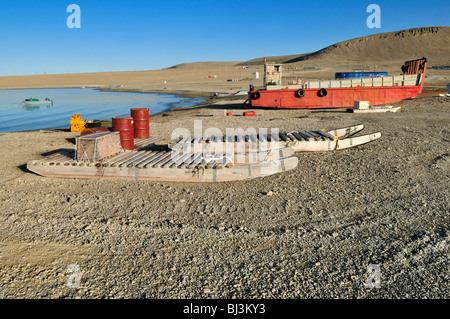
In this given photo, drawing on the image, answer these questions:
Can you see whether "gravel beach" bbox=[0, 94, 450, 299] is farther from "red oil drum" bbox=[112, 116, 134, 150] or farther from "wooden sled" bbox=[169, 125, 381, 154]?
"red oil drum" bbox=[112, 116, 134, 150]

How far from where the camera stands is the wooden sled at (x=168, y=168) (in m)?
6.04

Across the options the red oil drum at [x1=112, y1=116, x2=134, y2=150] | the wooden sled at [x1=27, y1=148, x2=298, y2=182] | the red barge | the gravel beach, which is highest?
the red barge

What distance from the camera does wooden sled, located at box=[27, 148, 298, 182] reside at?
19.8 feet

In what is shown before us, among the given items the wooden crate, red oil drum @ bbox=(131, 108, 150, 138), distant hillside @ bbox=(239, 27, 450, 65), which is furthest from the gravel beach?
distant hillside @ bbox=(239, 27, 450, 65)

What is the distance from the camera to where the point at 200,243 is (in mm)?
3928

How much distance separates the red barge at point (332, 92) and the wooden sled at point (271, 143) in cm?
806

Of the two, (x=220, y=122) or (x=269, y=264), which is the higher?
(x=220, y=122)

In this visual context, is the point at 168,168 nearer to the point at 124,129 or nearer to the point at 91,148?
the point at 91,148

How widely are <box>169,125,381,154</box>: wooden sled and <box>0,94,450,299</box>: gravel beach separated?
655 millimetres

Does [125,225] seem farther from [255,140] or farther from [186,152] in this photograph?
[255,140]

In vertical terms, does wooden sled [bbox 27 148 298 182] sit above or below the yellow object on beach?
below

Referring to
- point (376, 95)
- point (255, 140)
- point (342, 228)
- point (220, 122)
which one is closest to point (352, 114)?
point (376, 95)
